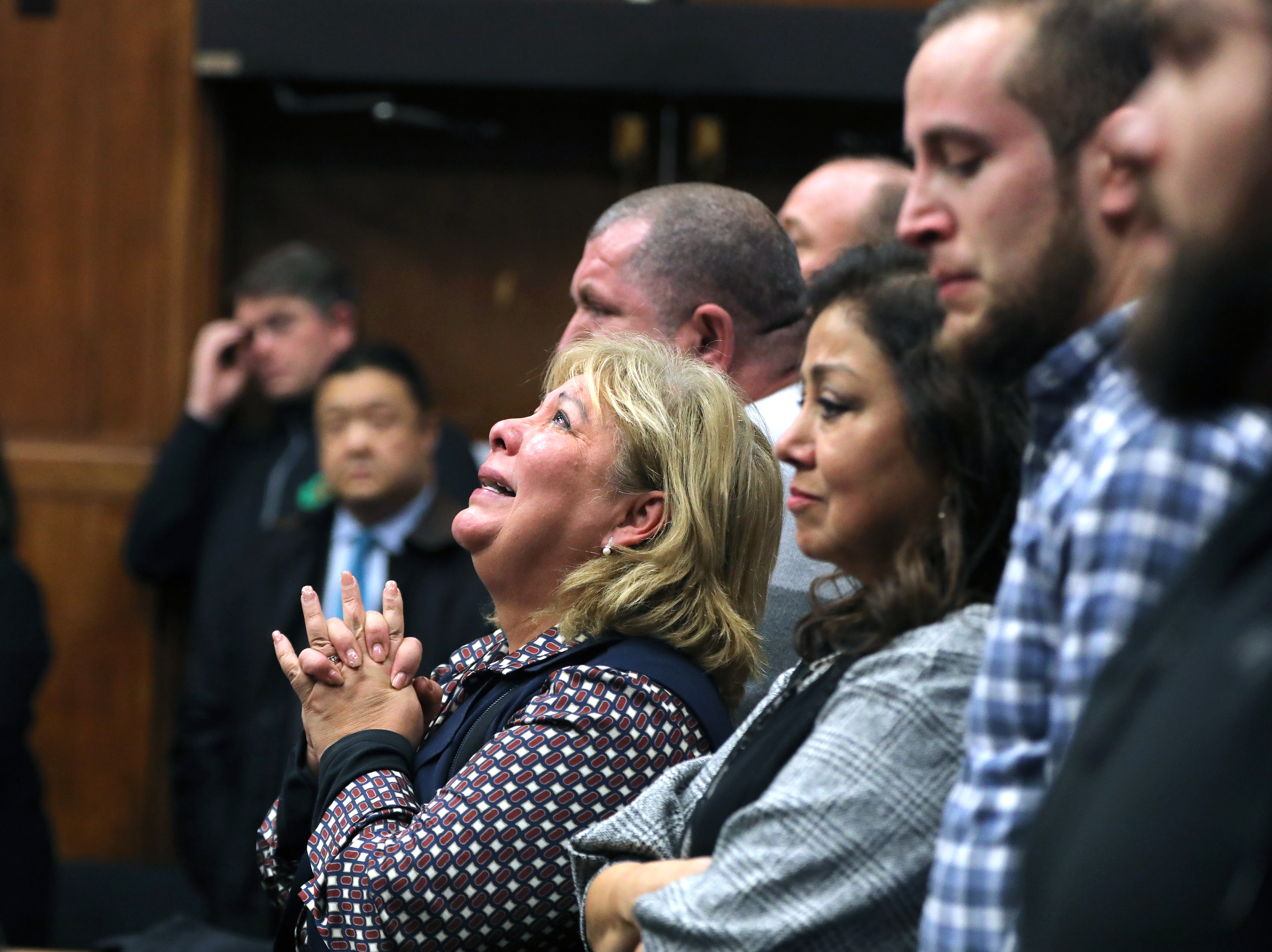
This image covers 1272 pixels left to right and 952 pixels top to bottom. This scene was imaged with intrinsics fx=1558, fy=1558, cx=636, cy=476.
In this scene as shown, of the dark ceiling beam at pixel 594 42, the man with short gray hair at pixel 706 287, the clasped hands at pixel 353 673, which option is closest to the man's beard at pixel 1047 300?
the clasped hands at pixel 353 673


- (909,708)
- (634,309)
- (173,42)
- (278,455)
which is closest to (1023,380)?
(909,708)

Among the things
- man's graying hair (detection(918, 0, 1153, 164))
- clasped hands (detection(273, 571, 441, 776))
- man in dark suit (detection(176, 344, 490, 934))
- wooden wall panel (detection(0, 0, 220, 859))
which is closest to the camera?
man's graying hair (detection(918, 0, 1153, 164))

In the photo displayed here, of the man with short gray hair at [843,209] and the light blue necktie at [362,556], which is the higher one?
the man with short gray hair at [843,209]

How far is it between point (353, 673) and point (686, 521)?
45cm

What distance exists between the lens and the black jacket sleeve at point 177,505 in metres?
4.04

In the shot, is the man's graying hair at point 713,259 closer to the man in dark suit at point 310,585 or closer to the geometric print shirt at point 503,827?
the geometric print shirt at point 503,827

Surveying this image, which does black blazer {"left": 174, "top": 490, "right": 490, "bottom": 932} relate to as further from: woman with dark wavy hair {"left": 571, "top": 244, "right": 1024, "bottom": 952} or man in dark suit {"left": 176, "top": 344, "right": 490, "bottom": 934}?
woman with dark wavy hair {"left": 571, "top": 244, "right": 1024, "bottom": 952}

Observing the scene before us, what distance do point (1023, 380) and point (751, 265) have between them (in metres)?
1.20

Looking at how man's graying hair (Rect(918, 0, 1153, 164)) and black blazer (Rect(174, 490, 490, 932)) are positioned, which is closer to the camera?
man's graying hair (Rect(918, 0, 1153, 164))

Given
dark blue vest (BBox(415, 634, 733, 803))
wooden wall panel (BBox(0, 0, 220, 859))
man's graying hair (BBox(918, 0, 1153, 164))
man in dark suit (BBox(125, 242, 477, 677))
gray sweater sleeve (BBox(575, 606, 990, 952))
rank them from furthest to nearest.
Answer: wooden wall panel (BBox(0, 0, 220, 859)), man in dark suit (BBox(125, 242, 477, 677)), dark blue vest (BBox(415, 634, 733, 803)), gray sweater sleeve (BBox(575, 606, 990, 952)), man's graying hair (BBox(918, 0, 1153, 164))

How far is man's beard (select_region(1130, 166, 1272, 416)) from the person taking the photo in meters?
0.90

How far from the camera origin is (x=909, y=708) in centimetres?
136

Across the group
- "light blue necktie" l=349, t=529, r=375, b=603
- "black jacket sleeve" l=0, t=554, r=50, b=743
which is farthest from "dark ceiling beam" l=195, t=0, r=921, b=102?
"black jacket sleeve" l=0, t=554, r=50, b=743

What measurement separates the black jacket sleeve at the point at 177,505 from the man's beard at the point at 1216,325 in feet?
11.2
